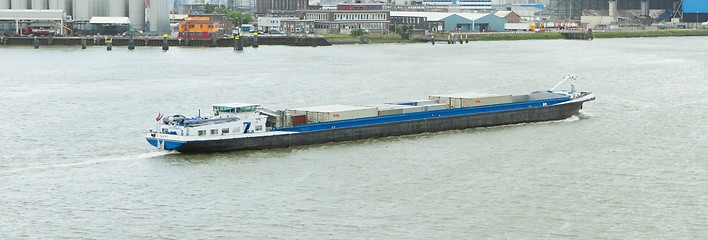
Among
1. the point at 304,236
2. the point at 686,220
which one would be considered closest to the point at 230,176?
the point at 304,236

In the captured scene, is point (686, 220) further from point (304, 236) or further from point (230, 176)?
point (230, 176)

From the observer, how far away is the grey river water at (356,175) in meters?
22.2

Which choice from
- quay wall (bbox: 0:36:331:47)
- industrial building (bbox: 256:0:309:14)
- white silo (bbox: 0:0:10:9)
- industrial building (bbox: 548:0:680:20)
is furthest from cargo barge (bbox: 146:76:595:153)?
industrial building (bbox: 548:0:680:20)

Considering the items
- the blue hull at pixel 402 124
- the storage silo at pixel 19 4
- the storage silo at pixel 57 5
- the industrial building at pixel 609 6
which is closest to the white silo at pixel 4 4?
the storage silo at pixel 19 4

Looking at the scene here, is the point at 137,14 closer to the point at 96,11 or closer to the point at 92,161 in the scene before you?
the point at 96,11

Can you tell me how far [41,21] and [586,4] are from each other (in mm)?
97625

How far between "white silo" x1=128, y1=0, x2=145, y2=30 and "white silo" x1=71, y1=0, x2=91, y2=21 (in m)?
5.28

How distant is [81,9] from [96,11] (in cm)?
233

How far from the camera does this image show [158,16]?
11306cm

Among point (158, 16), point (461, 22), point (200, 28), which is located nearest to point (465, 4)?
point (461, 22)

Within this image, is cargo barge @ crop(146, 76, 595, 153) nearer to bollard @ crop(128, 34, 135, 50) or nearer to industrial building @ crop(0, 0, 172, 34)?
bollard @ crop(128, 34, 135, 50)

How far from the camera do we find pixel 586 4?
6368 inches

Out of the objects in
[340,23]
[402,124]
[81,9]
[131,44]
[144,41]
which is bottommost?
[402,124]

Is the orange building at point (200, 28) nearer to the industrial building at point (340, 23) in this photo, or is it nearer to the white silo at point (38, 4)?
the industrial building at point (340, 23)
